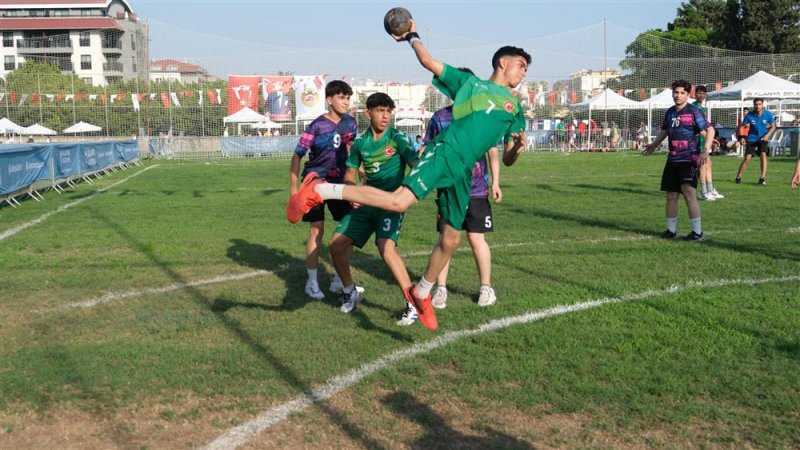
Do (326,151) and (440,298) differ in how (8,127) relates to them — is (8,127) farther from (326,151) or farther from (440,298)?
(440,298)

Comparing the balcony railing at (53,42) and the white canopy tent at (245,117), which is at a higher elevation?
the balcony railing at (53,42)

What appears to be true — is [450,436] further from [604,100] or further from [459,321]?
[604,100]

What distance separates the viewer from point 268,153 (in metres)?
43.7

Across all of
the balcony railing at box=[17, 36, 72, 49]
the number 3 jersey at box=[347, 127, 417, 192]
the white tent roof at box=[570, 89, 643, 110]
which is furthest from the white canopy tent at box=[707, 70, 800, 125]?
the balcony railing at box=[17, 36, 72, 49]

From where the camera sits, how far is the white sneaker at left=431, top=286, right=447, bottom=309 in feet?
22.5

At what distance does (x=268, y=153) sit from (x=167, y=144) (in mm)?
5763

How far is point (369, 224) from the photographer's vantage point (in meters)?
6.62

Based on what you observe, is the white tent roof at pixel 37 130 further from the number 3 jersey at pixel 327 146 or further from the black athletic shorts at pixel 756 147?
the number 3 jersey at pixel 327 146

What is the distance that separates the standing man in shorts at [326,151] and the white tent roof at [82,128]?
39.6m

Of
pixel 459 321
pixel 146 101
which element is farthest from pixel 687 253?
pixel 146 101

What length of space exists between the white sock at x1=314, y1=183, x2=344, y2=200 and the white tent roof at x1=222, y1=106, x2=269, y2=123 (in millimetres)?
40154

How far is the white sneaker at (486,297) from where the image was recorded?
685cm

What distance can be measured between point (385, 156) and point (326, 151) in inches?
42.6

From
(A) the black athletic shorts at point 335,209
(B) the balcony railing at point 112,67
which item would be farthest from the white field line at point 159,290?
(B) the balcony railing at point 112,67
